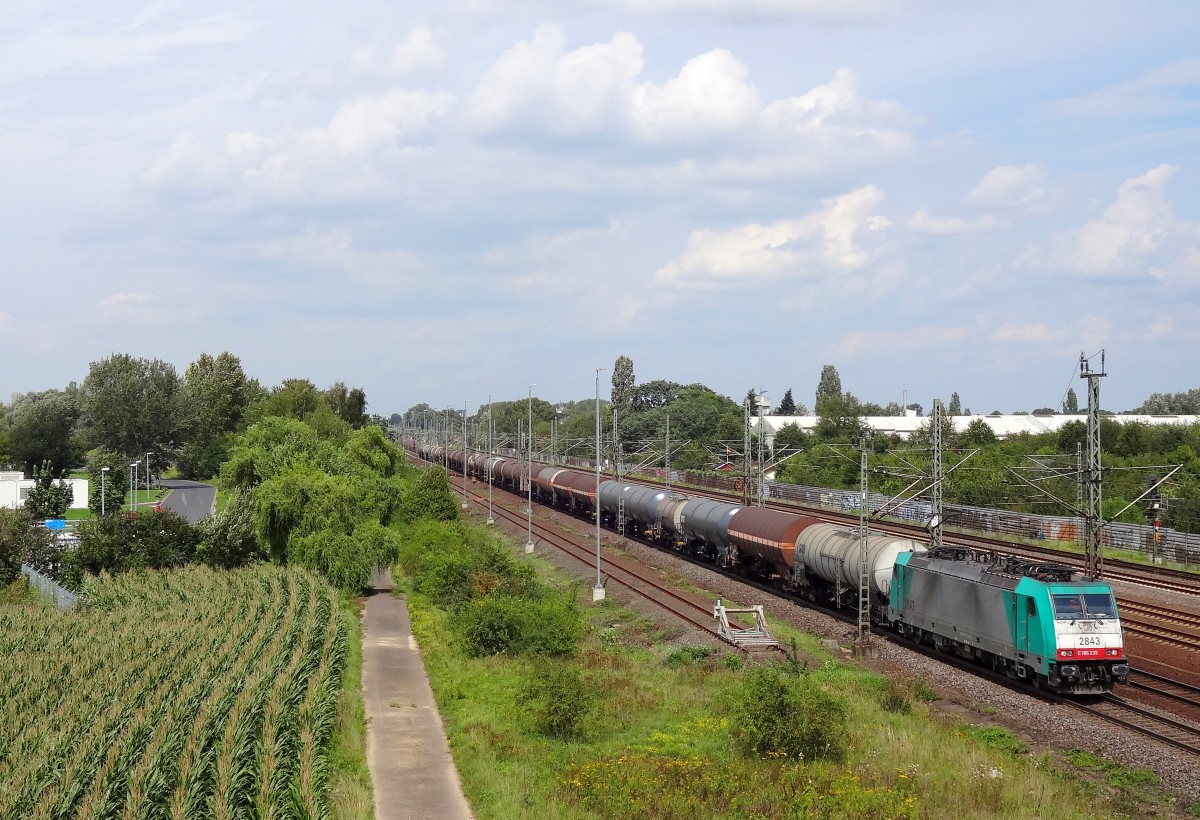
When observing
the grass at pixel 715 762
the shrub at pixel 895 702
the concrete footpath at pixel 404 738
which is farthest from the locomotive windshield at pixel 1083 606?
the concrete footpath at pixel 404 738

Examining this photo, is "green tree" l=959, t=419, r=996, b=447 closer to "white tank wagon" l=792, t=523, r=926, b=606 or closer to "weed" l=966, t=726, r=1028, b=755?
"white tank wagon" l=792, t=523, r=926, b=606

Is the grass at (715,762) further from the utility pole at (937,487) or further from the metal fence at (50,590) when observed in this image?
the metal fence at (50,590)

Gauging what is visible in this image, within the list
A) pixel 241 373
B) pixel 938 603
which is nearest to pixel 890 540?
pixel 938 603

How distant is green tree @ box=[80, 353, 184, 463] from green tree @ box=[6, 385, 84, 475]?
8.71ft

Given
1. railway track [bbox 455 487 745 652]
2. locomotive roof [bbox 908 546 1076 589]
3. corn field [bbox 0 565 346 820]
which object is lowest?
railway track [bbox 455 487 745 652]

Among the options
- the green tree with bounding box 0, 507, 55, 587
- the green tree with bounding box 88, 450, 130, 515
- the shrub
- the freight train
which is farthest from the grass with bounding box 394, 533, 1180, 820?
the green tree with bounding box 88, 450, 130, 515

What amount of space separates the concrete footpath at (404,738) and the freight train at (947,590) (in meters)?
14.3

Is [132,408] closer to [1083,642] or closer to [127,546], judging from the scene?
[127,546]

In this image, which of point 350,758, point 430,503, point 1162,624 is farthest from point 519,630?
point 430,503

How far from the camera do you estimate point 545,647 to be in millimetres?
33406

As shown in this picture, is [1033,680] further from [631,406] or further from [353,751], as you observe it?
[631,406]

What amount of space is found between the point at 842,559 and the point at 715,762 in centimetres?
1719

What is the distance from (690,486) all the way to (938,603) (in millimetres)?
73388

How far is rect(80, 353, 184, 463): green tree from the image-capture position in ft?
407
